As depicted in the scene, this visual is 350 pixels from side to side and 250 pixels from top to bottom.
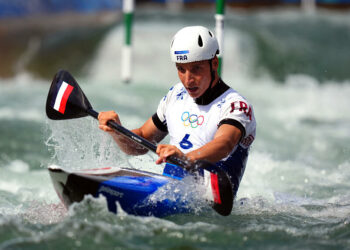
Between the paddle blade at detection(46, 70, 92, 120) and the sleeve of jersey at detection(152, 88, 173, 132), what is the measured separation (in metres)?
0.49

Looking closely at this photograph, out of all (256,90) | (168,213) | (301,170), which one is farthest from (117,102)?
(168,213)

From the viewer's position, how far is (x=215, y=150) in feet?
12.9

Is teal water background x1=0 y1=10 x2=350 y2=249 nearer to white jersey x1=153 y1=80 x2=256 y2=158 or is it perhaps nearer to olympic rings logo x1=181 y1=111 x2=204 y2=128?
white jersey x1=153 y1=80 x2=256 y2=158

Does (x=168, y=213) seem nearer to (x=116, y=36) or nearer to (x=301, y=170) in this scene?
(x=301, y=170)

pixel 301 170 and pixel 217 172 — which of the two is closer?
pixel 217 172

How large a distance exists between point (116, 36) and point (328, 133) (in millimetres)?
6022

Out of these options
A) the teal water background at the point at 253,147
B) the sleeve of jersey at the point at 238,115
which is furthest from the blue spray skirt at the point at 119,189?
the sleeve of jersey at the point at 238,115

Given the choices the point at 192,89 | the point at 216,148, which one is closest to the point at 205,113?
the point at 192,89

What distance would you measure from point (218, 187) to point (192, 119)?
58 cm

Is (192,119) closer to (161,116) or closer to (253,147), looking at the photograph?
(161,116)

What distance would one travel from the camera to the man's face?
4.14 metres

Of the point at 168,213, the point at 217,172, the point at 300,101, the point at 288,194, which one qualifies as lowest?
the point at 300,101

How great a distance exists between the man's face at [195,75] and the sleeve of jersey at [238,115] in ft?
0.70

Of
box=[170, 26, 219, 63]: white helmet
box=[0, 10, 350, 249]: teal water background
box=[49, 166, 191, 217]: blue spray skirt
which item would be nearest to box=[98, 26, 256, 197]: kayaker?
box=[170, 26, 219, 63]: white helmet
